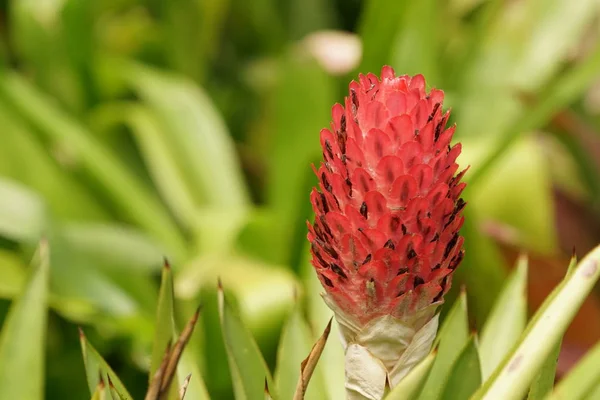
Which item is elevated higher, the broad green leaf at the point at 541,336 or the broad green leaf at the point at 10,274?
the broad green leaf at the point at 10,274

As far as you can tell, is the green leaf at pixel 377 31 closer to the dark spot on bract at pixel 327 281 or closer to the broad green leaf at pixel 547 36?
the broad green leaf at pixel 547 36

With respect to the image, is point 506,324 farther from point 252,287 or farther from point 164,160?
point 164,160

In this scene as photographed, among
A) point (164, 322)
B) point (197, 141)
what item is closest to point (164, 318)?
point (164, 322)

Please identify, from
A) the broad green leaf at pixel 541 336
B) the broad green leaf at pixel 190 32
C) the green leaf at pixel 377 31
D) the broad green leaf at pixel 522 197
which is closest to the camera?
the broad green leaf at pixel 541 336

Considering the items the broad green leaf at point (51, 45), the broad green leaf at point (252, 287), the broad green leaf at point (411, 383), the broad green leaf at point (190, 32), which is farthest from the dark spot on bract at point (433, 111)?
the broad green leaf at point (190, 32)

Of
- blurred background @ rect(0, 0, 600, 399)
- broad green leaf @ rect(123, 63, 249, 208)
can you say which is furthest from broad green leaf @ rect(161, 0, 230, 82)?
broad green leaf @ rect(123, 63, 249, 208)

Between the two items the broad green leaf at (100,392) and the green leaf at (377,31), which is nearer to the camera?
the broad green leaf at (100,392)
